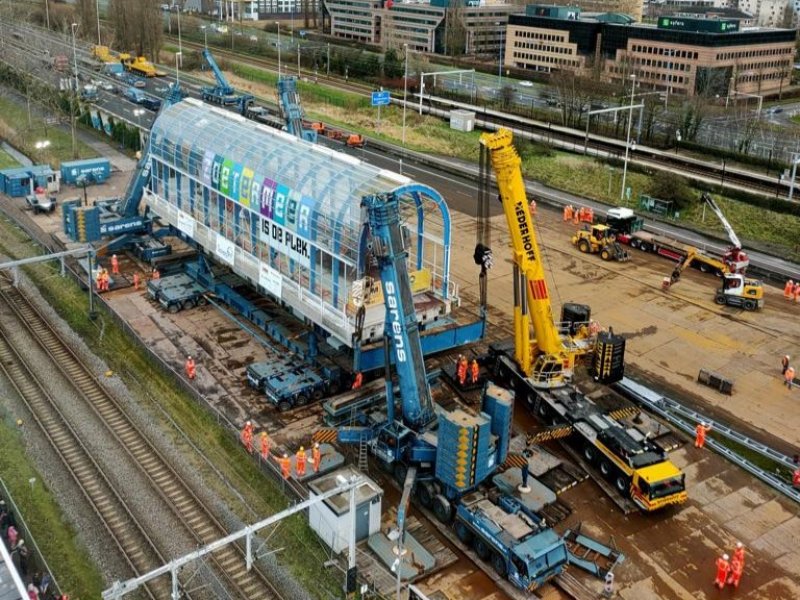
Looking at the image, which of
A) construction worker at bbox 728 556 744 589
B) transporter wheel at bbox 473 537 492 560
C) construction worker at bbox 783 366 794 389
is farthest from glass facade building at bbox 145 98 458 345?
construction worker at bbox 783 366 794 389

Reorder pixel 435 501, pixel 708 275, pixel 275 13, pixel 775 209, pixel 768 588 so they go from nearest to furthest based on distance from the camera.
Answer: pixel 768 588
pixel 435 501
pixel 708 275
pixel 775 209
pixel 275 13

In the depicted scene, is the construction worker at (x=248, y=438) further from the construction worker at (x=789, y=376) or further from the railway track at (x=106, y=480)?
the construction worker at (x=789, y=376)

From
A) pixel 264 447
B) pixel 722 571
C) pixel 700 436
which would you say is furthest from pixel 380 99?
pixel 722 571

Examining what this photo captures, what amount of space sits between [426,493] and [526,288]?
8.94m

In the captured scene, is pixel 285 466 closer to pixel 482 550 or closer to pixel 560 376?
pixel 482 550

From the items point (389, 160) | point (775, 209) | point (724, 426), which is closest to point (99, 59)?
point (389, 160)

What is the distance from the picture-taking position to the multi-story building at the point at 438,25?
438 ft

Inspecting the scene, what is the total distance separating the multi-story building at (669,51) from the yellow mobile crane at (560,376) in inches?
2632

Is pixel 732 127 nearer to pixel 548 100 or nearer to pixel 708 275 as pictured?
pixel 548 100

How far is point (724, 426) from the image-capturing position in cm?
3167

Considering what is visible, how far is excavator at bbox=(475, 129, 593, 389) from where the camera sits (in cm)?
2938

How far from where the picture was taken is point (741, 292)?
41969 millimetres

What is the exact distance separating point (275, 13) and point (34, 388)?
168 meters

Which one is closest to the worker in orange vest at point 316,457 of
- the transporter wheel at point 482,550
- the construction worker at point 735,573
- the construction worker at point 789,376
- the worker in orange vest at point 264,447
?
the worker in orange vest at point 264,447
